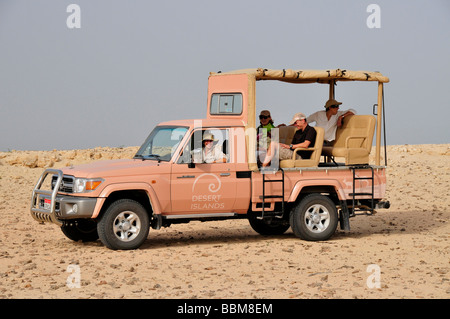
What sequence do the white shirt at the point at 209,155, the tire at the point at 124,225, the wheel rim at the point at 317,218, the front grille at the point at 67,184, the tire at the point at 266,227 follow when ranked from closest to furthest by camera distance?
the tire at the point at 124,225 < the front grille at the point at 67,184 < the white shirt at the point at 209,155 < the wheel rim at the point at 317,218 < the tire at the point at 266,227

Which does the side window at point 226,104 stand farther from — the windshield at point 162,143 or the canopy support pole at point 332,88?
the canopy support pole at point 332,88

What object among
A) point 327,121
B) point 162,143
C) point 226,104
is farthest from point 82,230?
point 327,121

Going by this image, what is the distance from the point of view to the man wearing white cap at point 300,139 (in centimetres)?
1405

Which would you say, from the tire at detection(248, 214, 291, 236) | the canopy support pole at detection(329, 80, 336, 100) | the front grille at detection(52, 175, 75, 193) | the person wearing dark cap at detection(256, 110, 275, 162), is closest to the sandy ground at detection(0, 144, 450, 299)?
the tire at detection(248, 214, 291, 236)

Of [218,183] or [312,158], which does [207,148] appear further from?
[312,158]

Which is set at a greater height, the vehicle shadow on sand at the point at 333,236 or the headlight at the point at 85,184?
the headlight at the point at 85,184

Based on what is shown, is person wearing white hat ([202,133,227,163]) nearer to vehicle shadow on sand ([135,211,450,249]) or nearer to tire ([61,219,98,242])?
vehicle shadow on sand ([135,211,450,249])

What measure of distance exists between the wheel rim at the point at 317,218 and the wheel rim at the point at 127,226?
3.21m

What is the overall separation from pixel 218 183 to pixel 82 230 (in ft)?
8.94

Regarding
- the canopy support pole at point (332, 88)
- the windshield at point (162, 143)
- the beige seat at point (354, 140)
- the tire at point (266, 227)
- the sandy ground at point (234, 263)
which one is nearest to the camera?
the sandy ground at point (234, 263)

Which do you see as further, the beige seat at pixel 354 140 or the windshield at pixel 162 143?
the beige seat at pixel 354 140

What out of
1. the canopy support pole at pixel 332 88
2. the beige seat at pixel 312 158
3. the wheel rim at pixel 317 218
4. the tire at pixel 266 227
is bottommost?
the tire at pixel 266 227

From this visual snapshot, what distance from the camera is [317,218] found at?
1422 centimetres

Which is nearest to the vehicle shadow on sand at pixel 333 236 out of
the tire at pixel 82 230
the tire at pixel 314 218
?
the tire at pixel 314 218
